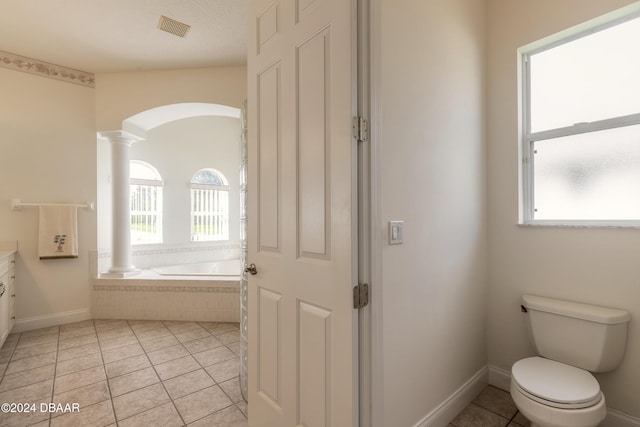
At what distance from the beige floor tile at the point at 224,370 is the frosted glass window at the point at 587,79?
266 cm

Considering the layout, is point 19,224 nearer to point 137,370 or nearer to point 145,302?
point 145,302

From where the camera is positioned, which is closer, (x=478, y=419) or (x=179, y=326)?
(x=478, y=419)

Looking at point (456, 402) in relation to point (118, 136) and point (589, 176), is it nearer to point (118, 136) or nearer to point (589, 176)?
point (589, 176)

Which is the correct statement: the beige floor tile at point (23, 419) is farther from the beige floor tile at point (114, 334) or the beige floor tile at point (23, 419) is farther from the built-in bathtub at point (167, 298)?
the built-in bathtub at point (167, 298)

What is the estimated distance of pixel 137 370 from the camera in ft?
7.50

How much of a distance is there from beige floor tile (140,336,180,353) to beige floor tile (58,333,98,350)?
53 cm

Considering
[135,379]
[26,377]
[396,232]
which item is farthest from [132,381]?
[396,232]

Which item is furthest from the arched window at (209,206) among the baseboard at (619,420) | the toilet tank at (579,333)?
the baseboard at (619,420)

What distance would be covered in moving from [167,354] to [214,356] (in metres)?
0.41

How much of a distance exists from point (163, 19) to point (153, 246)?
3235mm

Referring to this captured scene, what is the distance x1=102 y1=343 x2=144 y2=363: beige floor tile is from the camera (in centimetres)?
248

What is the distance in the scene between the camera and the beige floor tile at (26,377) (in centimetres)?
207

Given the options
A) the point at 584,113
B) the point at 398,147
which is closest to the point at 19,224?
the point at 398,147

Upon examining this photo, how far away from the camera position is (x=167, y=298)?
341 centimetres
